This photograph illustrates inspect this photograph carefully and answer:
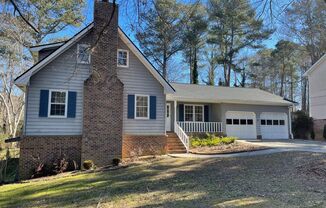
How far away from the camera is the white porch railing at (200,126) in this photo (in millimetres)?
19409

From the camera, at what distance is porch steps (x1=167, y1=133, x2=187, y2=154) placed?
16200mm

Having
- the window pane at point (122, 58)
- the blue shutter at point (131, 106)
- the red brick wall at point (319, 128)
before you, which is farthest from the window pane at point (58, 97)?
the red brick wall at point (319, 128)

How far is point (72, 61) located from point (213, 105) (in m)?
11.5

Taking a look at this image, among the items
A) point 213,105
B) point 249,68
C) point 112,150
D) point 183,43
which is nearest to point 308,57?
point 249,68

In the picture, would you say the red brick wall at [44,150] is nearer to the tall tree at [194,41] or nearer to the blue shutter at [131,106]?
the blue shutter at [131,106]

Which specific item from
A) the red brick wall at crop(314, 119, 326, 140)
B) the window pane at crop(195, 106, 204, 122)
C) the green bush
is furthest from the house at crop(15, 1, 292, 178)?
the red brick wall at crop(314, 119, 326, 140)

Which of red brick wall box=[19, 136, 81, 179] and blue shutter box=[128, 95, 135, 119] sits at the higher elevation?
blue shutter box=[128, 95, 135, 119]

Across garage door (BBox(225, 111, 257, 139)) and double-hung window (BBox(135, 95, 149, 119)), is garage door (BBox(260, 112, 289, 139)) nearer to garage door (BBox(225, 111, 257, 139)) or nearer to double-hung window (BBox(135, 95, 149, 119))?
garage door (BBox(225, 111, 257, 139))

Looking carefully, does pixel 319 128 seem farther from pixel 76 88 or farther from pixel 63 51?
pixel 63 51

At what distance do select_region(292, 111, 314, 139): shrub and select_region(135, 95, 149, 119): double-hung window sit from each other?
15.9m

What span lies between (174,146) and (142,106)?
3.15m

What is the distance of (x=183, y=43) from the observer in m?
31.4

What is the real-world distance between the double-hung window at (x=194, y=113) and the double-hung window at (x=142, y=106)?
215 inches

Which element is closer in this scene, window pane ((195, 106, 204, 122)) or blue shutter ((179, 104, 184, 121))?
blue shutter ((179, 104, 184, 121))
